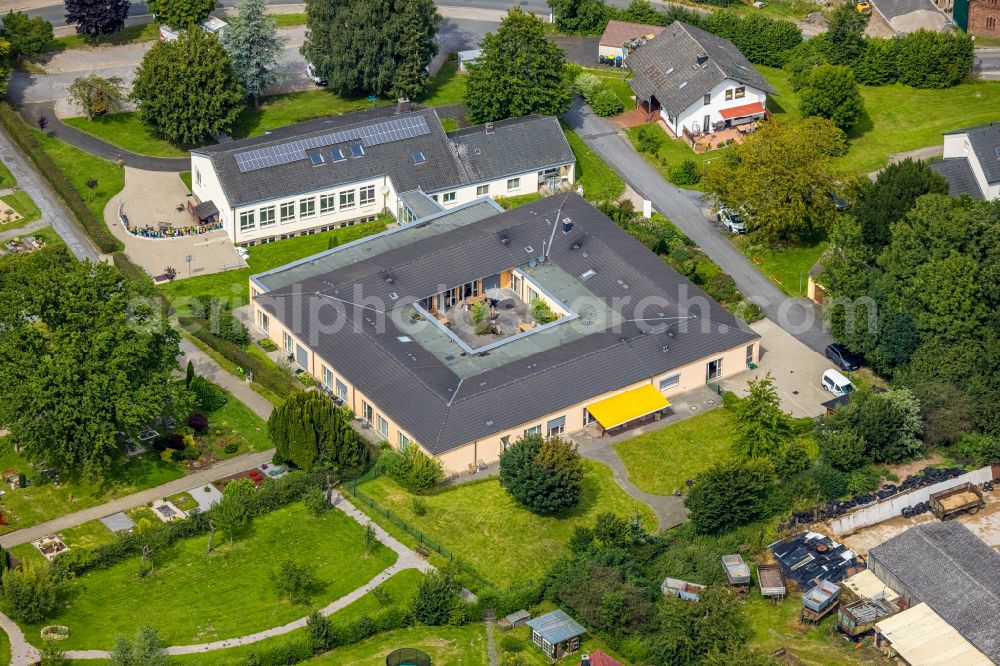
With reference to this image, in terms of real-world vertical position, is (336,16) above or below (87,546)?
above

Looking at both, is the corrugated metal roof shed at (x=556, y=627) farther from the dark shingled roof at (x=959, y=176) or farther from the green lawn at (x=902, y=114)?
the green lawn at (x=902, y=114)

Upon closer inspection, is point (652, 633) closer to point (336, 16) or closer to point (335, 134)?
point (335, 134)

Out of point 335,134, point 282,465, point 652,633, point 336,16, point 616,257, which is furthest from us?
point 336,16

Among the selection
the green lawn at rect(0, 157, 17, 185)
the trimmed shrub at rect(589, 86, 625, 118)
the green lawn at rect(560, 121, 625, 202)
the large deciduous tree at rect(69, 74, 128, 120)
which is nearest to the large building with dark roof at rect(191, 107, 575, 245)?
the green lawn at rect(560, 121, 625, 202)

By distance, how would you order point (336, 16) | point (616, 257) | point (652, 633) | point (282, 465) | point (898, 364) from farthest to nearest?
point (336, 16)
point (616, 257)
point (898, 364)
point (282, 465)
point (652, 633)

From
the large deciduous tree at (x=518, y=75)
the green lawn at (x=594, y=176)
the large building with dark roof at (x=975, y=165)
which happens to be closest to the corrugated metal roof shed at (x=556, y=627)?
the green lawn at (x=594, y=176)

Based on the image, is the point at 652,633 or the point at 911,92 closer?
the point at 652,633

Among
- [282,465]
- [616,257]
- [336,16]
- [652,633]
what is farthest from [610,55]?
[652,633]
